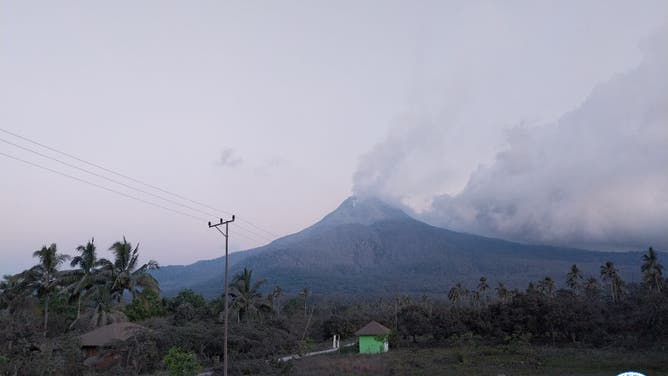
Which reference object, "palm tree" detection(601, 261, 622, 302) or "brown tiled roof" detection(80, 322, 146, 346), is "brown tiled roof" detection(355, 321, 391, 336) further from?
"palm tree" detection(601, 261, 622, 302)

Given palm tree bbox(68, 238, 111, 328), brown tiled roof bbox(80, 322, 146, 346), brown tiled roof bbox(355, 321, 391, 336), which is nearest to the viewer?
brown tiled roof bbox(80, 322, 146, 346)

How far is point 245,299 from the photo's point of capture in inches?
1911

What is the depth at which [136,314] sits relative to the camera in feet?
145

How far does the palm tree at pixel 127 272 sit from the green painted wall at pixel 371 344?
58.8ft

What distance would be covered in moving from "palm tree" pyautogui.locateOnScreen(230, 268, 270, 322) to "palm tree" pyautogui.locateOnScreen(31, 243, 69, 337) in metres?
14.4

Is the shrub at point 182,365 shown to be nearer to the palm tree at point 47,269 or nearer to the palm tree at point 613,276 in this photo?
the palm tree at point 47,269

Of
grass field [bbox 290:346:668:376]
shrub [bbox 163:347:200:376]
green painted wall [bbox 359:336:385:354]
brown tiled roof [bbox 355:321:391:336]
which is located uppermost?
shrub [bbox 163:347:200:376]

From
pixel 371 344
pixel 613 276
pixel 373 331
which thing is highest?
pixel 613 276

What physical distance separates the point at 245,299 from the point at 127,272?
38.4 ft

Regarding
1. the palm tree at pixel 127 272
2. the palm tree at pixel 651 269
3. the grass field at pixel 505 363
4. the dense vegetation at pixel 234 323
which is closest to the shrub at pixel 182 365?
the dense vegetation at pixel 234 323

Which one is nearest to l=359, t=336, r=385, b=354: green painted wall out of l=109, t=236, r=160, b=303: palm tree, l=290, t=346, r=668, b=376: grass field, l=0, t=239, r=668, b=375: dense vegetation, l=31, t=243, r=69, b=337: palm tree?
l=0, t=239, r=668, b=375: dense vegetation

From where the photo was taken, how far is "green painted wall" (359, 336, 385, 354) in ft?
154

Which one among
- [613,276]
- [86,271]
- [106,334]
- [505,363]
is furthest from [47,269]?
[613,276]

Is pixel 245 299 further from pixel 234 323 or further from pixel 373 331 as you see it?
pixel 373 331
